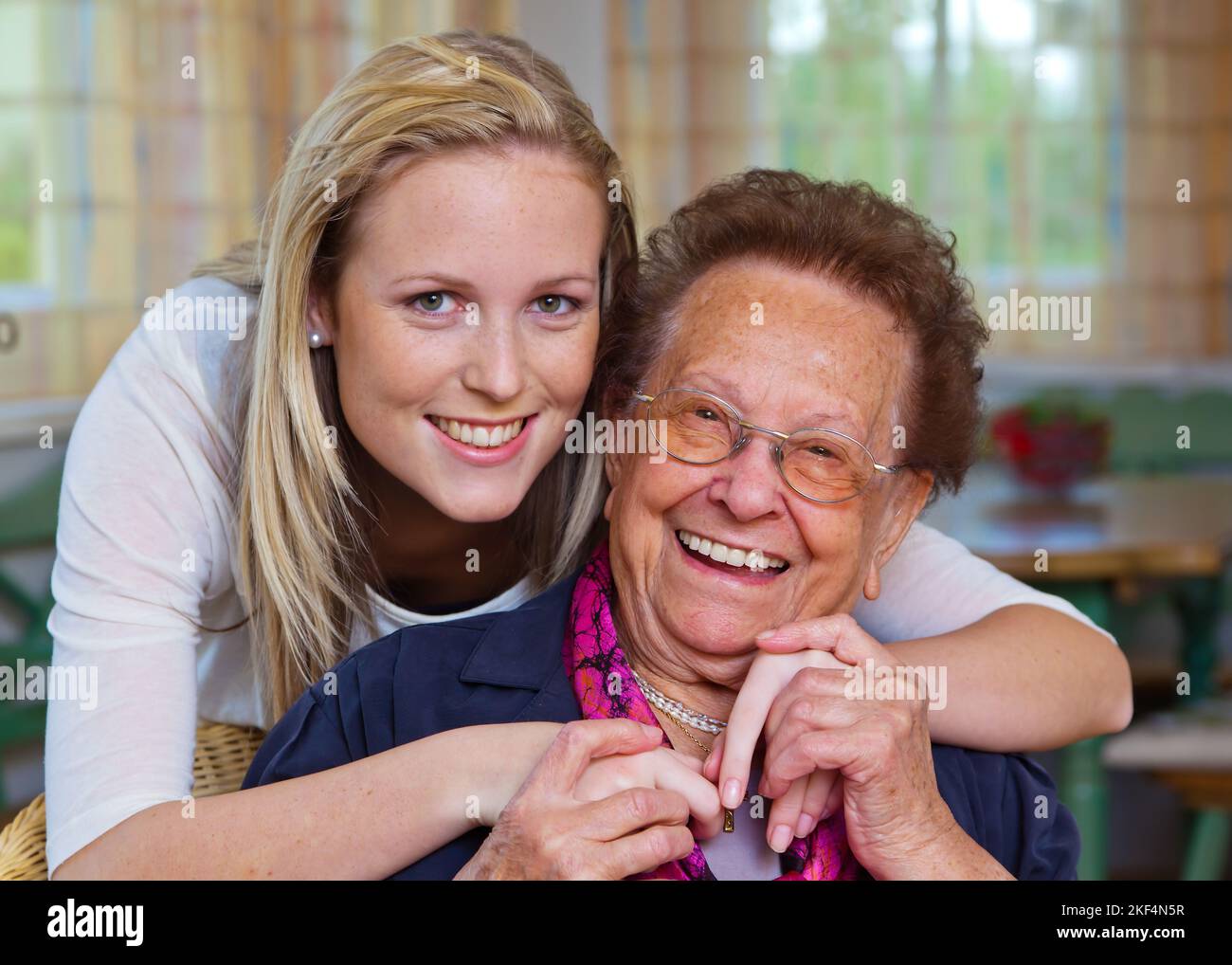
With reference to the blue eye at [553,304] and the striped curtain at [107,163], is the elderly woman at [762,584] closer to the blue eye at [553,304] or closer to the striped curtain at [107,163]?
the blue eye at [553,304]

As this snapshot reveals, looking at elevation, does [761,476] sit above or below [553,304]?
below

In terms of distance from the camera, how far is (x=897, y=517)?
59.2 inches

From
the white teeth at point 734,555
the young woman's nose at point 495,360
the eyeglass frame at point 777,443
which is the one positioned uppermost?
the young woman's nose at point 495,360

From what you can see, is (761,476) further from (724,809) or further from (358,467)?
(358,467)

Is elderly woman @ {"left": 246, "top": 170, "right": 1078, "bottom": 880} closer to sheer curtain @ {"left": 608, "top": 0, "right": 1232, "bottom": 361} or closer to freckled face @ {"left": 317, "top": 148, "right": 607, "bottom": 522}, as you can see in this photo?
freckled face @ {"left": 317, "top": 148, "right": 607, "bottom": 522}


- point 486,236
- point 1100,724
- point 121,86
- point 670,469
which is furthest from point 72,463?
point 121,86

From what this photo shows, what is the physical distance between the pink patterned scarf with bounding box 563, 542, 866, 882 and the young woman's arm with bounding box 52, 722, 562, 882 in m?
0.17

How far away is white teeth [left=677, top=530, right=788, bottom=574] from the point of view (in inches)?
54.2

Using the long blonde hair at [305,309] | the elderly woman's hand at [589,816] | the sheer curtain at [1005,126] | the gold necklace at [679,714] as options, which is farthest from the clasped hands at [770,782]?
the sheer curtain at [1005,126]

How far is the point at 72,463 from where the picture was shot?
1.49m

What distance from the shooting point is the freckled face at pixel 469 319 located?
1.37m

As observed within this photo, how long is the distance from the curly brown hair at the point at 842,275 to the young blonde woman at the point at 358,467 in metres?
0.06

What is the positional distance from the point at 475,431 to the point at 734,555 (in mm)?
315

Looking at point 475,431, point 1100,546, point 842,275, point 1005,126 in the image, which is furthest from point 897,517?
point 1005,126
